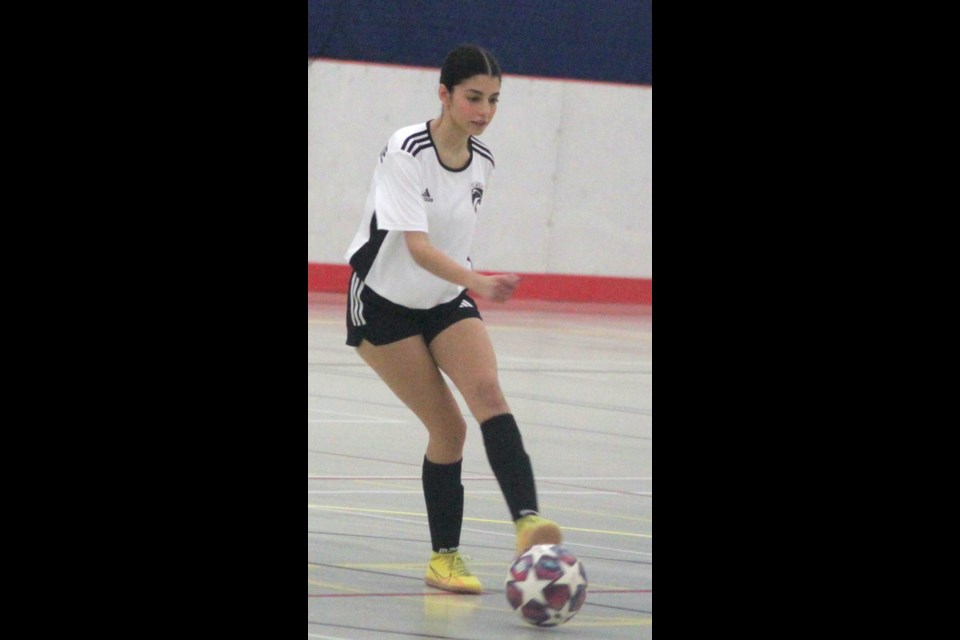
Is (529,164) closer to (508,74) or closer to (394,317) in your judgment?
(508,74)

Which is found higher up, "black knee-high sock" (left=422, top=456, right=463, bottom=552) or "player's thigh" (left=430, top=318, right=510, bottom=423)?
"player's thigh" (left=430, top=318, right=510, bottom=423)

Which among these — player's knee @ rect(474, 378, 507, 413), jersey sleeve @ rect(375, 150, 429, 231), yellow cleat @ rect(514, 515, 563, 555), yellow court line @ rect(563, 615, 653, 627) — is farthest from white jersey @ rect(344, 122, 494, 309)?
yellow court line @ rect(563, 615, 653, 627)

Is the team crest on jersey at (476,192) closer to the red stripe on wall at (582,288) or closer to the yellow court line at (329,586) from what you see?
the yellow court line at (329,586)

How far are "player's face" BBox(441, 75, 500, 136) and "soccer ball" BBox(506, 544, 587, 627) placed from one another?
1.45 metres

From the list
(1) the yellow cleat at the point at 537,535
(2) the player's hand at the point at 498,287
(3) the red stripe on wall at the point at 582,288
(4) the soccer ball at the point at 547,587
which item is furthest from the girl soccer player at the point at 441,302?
(3) the red stripe on wall at the point at 582,288

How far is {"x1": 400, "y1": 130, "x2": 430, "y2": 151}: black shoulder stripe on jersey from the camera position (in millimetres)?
5594

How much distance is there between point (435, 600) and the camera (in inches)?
221

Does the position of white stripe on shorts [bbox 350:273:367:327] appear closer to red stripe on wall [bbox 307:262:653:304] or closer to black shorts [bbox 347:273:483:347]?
black shorts [bbox 347:273:483:347]

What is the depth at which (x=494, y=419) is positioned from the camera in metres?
5.55

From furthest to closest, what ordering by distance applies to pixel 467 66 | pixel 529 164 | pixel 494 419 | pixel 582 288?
pixel 582 288
pixel 529 164
pixel 494 419
pixel 467 66

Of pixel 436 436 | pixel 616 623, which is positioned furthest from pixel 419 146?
pixel 616 623

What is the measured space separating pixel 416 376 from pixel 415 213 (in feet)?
1.96
